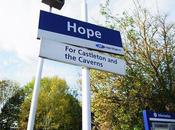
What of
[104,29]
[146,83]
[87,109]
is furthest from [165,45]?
[87,109]

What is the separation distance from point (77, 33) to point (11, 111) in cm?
4733

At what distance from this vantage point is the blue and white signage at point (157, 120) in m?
9.25

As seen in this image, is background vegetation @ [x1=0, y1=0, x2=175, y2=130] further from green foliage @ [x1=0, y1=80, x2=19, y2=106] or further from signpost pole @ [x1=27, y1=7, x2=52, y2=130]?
green foliage @ [x1=0, y1=80, x2=19, y2=106]

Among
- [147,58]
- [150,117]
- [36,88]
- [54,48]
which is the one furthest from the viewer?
[147,58]

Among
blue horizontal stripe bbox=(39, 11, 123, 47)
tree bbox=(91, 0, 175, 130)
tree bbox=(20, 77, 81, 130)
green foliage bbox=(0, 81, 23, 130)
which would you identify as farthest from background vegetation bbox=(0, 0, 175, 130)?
green foliage bbox=(0, 81, 23, 130)

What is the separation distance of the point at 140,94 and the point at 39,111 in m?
29.8

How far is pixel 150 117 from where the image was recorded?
939 centimetres

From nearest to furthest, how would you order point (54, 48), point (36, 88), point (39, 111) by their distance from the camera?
point (54, 48) < point (36, 88) < point (39, 111)

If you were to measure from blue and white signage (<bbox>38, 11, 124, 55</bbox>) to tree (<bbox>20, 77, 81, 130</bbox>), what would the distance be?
3817cm

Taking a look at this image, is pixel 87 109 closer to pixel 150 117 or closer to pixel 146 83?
pixel 150 117

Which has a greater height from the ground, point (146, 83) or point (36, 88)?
point (146, 83)

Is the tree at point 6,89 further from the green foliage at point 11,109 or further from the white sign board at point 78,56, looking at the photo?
the white sign board at point 78,56

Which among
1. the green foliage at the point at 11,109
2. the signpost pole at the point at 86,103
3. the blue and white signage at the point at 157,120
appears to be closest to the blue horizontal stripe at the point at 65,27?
the signpost pole at the point at 86,103

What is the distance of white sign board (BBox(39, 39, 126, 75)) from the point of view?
235 inches
